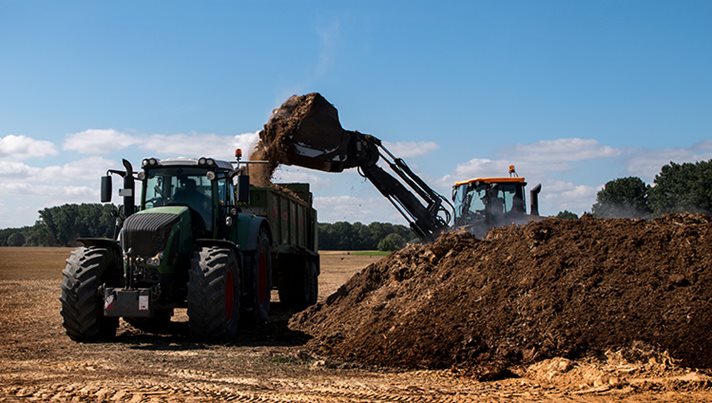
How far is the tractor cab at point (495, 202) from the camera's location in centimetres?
1809

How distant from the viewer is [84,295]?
11.6 meters

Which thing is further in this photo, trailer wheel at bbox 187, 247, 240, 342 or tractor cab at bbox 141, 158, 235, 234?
tractor cab at bbox 141, 158, 235, 234

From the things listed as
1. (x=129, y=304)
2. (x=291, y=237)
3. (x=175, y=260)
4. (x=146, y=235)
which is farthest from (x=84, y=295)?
(x=291, y=237)

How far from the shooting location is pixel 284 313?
56.3 ft

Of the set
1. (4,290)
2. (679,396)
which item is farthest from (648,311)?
(4,290)

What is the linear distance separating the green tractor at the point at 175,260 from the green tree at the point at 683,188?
41.2 meters

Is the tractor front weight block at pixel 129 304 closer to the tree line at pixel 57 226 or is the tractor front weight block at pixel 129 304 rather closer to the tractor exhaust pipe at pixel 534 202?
the tractor exhaust pipe at pixel 534 202

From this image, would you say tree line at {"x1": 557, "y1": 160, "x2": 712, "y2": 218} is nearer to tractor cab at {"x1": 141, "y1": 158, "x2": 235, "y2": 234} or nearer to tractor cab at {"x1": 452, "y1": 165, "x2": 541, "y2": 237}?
tractor cab at {"x1": 452, "y1": 165, "x2": 541, "y2": 237}

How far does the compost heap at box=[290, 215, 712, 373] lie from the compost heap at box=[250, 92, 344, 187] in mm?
4902

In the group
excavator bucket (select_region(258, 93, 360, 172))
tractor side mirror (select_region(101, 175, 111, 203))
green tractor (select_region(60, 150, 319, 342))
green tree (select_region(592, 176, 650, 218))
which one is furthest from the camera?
green tree (select_region(592, 176, 650, 218))

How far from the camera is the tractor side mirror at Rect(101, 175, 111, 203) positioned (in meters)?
12.9

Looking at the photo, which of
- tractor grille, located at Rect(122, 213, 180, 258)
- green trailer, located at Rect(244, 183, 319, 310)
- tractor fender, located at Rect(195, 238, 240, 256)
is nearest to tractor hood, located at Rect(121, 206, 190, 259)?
tractor grille, located at Rect(122, 213, 180, 258)

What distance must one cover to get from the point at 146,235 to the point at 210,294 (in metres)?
1.39

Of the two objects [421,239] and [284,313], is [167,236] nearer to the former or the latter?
[284,313]
